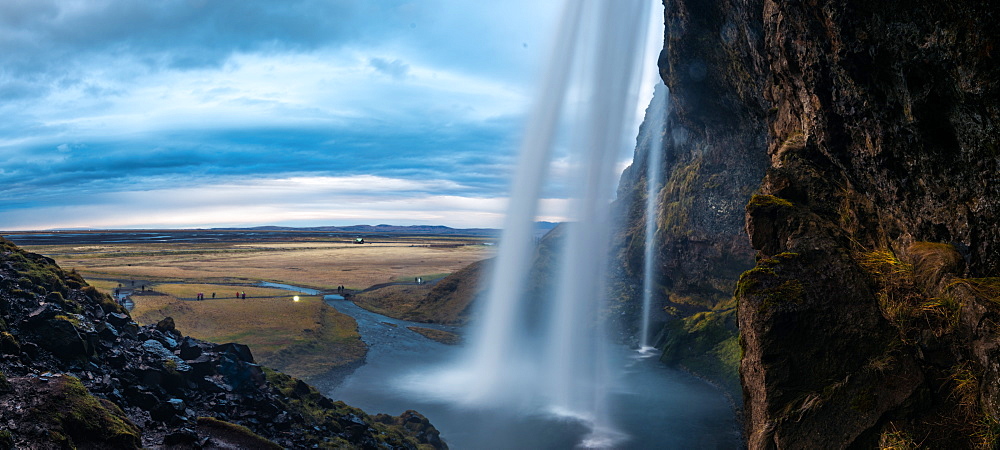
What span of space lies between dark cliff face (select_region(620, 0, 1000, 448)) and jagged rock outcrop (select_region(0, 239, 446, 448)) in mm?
15380

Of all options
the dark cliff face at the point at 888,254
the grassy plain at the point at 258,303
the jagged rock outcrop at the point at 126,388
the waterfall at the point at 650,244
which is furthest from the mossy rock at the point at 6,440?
the waterfall at the point at 650,244

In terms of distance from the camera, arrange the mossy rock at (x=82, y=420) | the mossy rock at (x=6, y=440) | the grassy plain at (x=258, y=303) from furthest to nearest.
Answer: the grassy plain at (x=258, y=303)
the mossy rock at (x=82, y=420)
the mossy rock at (x=6, y=440)

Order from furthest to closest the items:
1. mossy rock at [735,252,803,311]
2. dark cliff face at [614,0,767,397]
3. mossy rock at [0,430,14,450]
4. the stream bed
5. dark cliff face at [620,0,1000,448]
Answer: dark cliff face at [614,0,767,397], the stream bed, mossy rock at [735,252,803,311], mossy rock at [0,430,14,450], dark cliff face at [620,0,1000,448]

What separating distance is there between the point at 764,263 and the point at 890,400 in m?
4.00

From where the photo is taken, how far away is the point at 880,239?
13.3m

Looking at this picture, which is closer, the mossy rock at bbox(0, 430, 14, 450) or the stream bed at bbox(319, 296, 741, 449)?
the mossy rock at bbox(0, 430, 14, 450)

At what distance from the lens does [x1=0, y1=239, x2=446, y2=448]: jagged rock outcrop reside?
13156 millimetres

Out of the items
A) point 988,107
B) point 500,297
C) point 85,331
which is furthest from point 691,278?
point 85,331

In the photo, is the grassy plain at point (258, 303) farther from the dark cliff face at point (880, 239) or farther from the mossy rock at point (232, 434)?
the dark cliff face at point (880, 239)

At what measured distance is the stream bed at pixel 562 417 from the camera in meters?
25.9

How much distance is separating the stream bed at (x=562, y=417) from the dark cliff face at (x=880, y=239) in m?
14.8

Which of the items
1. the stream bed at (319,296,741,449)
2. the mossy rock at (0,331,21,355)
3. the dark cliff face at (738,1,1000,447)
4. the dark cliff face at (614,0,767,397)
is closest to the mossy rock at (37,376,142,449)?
the mossy rock at (0,331,21,355)

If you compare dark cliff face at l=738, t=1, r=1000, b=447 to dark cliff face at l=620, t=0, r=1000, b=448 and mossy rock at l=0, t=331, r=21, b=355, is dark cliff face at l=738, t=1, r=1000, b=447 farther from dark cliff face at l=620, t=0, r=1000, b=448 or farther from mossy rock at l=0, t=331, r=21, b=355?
mossy rock at l=0, t=331, r=21, b=355

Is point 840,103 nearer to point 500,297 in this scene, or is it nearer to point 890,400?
point 890,400
